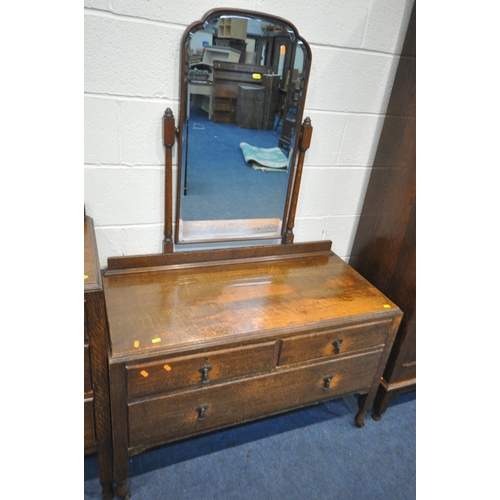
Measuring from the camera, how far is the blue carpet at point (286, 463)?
1.30 meters

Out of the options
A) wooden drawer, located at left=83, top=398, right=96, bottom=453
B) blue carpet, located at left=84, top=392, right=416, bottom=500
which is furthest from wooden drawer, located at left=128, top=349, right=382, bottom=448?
blue carpet, located at left=84, top=392, right=416, bottom=500

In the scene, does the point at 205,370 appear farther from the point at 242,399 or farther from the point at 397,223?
the point at 397,223

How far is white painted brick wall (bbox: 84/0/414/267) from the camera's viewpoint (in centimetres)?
111

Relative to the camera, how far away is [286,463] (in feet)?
4.60

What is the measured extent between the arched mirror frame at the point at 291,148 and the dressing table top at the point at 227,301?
124 mm

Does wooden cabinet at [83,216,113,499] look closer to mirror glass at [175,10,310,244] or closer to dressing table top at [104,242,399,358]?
dressing table top at [104,242,399,358]

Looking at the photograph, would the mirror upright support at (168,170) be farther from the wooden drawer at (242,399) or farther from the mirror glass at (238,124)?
the wooden drawer at (242,399)

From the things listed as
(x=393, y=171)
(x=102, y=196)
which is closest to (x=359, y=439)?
(x=393, y=171)

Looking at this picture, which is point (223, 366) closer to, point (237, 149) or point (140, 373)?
point (140, 373)

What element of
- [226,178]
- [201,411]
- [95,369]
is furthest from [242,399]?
[226,178]

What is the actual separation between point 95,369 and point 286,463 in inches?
33.3

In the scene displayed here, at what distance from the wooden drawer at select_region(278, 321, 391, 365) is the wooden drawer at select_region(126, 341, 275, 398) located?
71 millimetres
